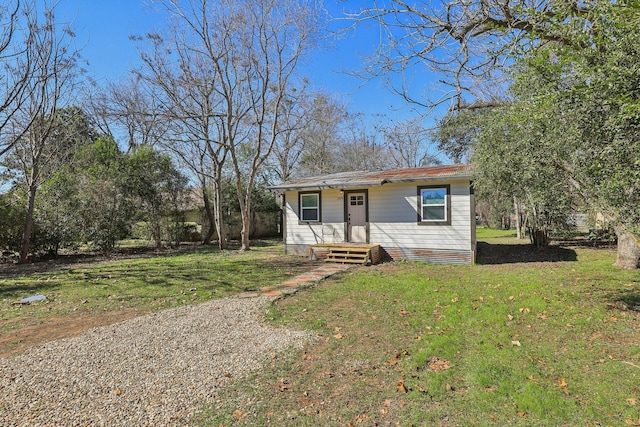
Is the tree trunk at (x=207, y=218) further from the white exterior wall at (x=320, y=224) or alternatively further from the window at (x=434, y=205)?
the window at (x=434, y=205)

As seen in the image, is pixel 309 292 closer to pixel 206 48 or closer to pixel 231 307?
pixel 231 307

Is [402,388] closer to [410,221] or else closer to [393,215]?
[410,221]

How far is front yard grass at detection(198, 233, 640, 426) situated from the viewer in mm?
2742

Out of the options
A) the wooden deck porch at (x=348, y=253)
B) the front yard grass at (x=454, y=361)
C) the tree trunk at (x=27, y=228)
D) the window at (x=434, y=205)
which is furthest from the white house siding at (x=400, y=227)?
the tree trunk at (x=27, y=228)

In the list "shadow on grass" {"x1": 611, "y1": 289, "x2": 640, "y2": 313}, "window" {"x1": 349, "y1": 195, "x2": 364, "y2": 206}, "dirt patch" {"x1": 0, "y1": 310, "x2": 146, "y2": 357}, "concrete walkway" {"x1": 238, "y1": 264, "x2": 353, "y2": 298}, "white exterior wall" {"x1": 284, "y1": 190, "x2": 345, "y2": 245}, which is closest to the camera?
"dirt patch" {"x1": 0, "y1": 310, "x2": 146, "y2": 357}

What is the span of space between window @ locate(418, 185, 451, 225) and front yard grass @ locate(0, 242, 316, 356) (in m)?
4.12

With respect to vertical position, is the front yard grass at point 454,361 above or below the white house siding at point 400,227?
below

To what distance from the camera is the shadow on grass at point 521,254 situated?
1070 centimetres

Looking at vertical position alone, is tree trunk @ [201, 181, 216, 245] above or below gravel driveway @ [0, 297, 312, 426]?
above

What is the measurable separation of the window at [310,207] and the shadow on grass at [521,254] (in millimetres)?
5726

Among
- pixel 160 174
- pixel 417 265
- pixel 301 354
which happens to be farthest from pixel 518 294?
pixel 160 174

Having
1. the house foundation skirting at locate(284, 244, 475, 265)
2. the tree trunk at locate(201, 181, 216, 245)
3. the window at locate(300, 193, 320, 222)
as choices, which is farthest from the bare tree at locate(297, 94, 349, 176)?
the house foundation skirting at locate(284, 244, 475, 265)

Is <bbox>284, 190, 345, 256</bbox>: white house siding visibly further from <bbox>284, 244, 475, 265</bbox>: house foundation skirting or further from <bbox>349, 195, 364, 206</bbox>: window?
<bbox>284, 244, 475, 265</bbox>: house foundation skirting

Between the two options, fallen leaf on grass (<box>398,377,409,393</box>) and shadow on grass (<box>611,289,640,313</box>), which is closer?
fallen leaf on grass (<box>398,377,409,393</box>)
